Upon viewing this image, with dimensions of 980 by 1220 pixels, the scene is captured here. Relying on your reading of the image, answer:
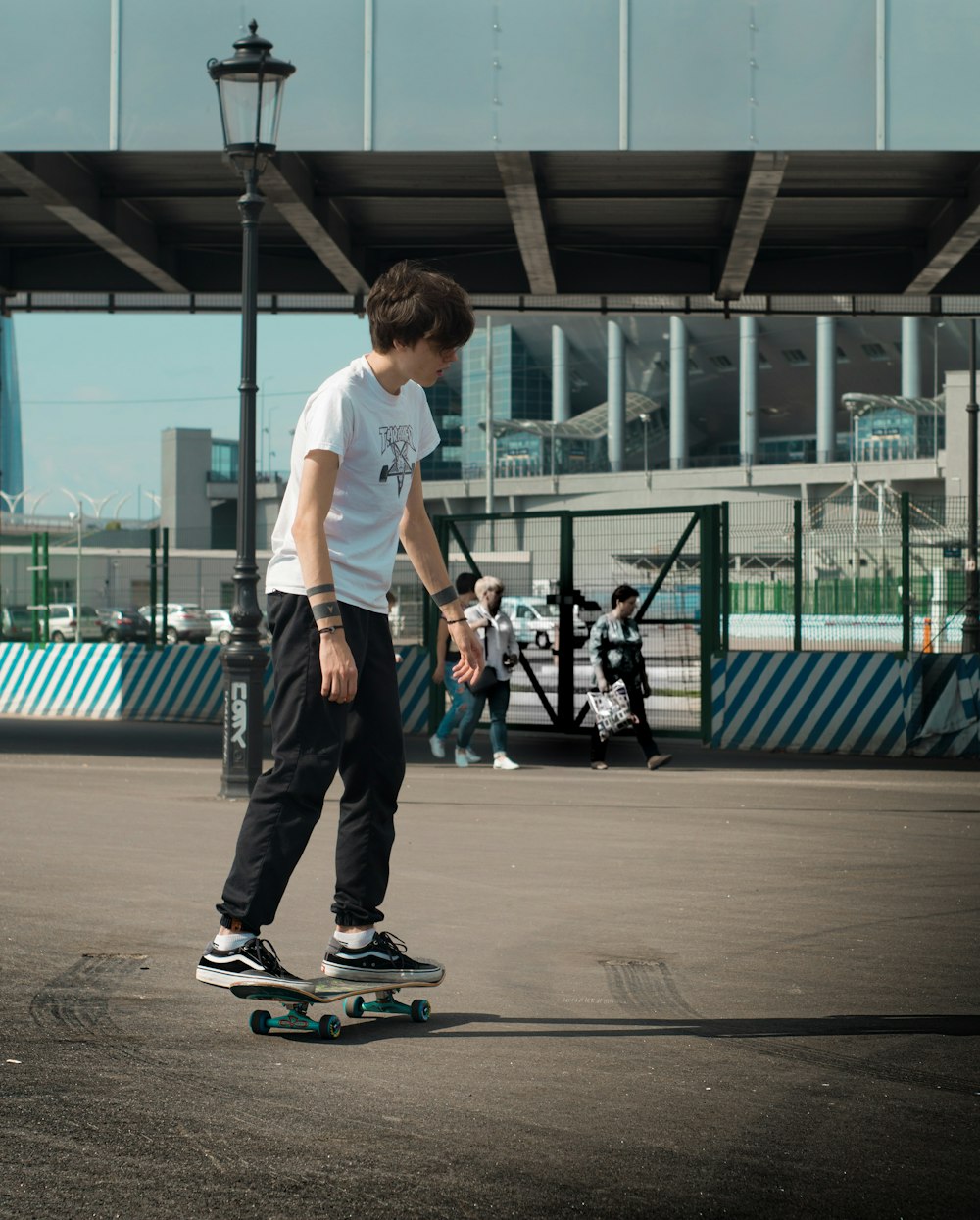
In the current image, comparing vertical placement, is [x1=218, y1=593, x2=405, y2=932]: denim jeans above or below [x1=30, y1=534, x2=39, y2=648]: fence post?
below

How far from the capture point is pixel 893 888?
7426 millimetres

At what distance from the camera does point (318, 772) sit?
4426 millimetres

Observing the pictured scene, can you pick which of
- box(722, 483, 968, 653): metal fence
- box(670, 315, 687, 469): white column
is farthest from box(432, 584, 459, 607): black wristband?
box(670, 315, 687, 469): white column

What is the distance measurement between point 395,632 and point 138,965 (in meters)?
17.1

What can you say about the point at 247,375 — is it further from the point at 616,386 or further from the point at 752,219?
the point at 616,386

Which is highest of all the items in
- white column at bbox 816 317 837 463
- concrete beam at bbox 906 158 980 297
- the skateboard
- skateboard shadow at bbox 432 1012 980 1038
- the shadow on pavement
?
white column at bbox 816 317 837 463

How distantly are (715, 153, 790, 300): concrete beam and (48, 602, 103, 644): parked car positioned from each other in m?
11.5

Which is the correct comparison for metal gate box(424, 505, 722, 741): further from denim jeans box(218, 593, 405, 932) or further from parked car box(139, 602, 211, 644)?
denim jeans box(218, 593, 405, 932)

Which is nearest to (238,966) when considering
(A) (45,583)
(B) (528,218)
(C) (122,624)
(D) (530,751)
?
(D) (530,751)

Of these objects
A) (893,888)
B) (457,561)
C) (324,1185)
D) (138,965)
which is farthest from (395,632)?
(324,1185)

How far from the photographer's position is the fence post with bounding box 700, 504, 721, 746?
53.2 ft

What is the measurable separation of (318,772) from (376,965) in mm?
641
